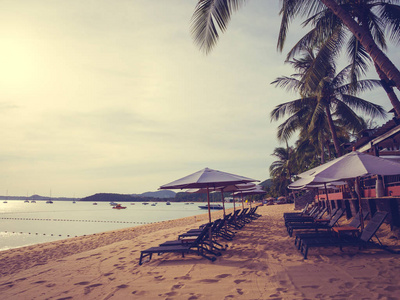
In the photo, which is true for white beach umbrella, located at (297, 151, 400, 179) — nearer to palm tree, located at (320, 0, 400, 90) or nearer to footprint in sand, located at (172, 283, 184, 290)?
palm tree, located at (320, 0, 400, 90)

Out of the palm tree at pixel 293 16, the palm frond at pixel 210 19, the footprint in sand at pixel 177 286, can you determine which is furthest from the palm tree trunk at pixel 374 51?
the footprint in sand at pixel 177 286

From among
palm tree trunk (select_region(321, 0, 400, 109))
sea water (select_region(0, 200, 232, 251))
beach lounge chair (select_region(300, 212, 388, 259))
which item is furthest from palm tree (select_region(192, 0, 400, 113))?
sea water (select_region(0, 200, 232, 251))

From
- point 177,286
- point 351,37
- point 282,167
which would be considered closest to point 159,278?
point 177,286

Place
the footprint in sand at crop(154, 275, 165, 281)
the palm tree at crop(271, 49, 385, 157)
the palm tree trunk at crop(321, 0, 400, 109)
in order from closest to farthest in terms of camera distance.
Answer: the footprint in sand at crop(154, 275, 165, 281) < the palm tree trunk at crop(321, 0, 400, 109) < the palm tree at crop(271, 49, 385, 157)

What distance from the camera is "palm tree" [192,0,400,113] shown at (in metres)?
5.75

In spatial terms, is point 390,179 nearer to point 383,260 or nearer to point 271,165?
point 383,260

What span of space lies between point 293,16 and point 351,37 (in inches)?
103

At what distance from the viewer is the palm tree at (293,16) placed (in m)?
5.75

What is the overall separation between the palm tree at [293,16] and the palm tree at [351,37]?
0.20ft

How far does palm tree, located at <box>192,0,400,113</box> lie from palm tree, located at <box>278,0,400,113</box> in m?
0.06

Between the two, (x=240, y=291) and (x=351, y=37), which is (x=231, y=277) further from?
(x=351, y=37)

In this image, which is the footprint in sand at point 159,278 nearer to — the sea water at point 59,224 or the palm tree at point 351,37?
the palm tree at point 351,37

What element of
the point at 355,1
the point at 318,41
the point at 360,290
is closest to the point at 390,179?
the point at 318,41

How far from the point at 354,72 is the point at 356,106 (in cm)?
806
